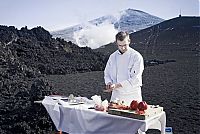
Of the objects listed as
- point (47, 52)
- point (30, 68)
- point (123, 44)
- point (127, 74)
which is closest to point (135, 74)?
point (127, 74)

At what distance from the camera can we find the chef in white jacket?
2008mm

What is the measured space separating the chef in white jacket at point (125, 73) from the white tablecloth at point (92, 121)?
0.84 feet

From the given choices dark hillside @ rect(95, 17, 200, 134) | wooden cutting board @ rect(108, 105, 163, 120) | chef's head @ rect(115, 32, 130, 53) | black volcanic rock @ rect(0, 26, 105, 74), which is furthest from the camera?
black volcanic rock @ rect(0, 26, 105, 74)

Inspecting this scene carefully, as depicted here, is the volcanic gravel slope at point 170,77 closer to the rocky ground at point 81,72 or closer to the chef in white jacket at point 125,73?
the rocky ground at point 81,72

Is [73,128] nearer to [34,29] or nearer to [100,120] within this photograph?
[100,120]

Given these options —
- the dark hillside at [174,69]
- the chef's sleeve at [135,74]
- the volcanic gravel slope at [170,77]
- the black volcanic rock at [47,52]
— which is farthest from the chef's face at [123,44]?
the black volcanic rock at [47,52]

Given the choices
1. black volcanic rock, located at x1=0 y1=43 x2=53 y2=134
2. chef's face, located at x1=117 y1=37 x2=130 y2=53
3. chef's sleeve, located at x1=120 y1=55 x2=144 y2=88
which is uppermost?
chef's face, located at x1=117 y1=37 x2=130 y2=53

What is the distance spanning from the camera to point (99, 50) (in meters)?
4.30

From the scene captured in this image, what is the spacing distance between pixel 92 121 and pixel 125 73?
1.69 feet

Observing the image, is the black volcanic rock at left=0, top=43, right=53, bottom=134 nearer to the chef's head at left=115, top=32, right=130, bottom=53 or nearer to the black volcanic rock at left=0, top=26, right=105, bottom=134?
the black volcanic rock at left=0, top=26, right=105, bottom=134

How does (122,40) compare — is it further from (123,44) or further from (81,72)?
(81,72)

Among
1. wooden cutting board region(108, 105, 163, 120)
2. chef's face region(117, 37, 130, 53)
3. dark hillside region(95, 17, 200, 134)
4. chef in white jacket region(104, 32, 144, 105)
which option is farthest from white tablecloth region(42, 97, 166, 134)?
dark hillside region(95, 17, 200, 134)

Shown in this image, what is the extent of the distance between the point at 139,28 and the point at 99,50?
29.3 inches

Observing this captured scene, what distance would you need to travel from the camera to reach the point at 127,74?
7.00 feet
